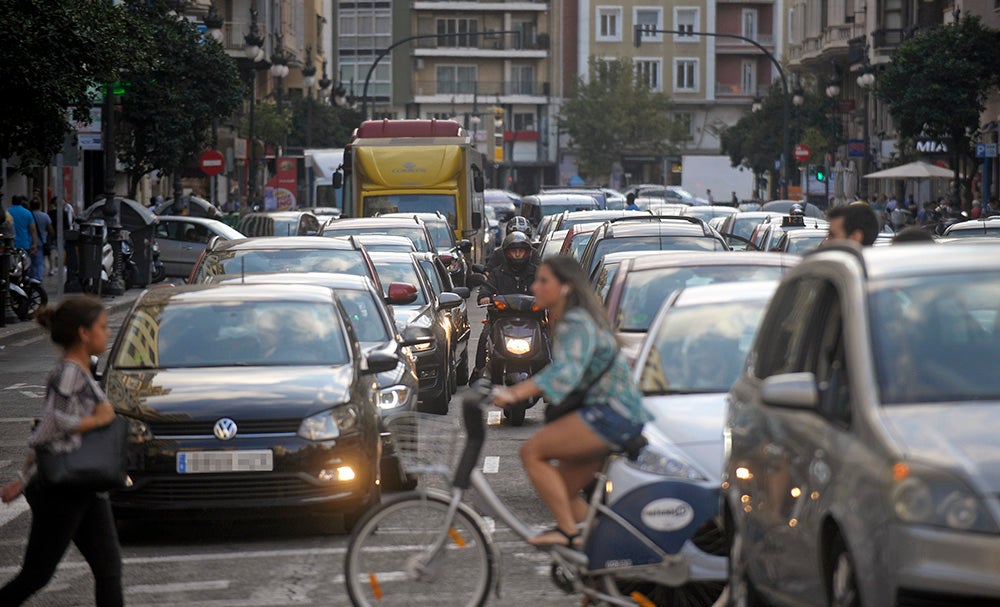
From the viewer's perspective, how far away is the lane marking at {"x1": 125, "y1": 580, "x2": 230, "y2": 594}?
9336mm

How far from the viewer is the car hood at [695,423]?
335 inches

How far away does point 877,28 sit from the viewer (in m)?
73.2

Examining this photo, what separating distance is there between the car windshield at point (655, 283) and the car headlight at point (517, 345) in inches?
132

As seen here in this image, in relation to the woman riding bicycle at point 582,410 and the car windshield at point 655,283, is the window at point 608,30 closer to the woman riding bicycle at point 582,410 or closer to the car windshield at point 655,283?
the car windshield at point 655,283

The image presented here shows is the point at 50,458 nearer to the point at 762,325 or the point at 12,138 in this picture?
the point at 762,325

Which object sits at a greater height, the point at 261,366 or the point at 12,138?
the point at 12,138

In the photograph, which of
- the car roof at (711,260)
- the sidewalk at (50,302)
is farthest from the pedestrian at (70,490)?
the sidewalk at (50,302)

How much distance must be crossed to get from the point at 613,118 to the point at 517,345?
9563 centimetres

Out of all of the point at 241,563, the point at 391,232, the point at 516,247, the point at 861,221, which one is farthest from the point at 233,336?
the point at 391,232

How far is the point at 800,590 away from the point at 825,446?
0.62 metres

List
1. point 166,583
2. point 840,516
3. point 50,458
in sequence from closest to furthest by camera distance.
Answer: point 840,516 → point 50,458 → point 166,583

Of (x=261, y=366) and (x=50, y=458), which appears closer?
(x=50, y=458)

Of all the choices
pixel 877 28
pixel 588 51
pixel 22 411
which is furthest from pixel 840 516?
pixel 588 51

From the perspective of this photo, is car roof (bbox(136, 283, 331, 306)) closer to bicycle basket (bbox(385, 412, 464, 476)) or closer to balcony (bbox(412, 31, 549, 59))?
bicycle basket (bbox(385, 412, 464, 476))
